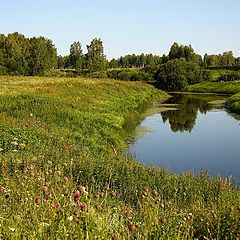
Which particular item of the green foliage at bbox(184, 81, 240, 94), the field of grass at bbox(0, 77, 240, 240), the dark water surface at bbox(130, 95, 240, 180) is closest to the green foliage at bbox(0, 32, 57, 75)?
the green foliage at bbox(184, 81, 240, 94)

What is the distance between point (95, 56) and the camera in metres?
111

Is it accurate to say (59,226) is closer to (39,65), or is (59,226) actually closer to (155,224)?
(155,224)

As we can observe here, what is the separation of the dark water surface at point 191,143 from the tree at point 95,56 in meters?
69.9

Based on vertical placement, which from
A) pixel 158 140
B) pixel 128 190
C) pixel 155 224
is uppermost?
pixel 155 224

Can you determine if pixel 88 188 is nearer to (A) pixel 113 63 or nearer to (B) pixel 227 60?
(B) pixel 227 60

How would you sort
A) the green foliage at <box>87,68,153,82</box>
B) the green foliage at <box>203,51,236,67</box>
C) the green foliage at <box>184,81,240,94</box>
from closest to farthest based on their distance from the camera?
the green foliage at <box>184,81,240,94</box> → the green foliage at <box>87,68,153,82</box> → the green foliage at <box>203,51,236,67</box>

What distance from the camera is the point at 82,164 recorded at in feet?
38.9

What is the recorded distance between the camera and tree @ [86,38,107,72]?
357 ft

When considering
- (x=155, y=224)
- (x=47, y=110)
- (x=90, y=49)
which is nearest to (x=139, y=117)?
(x=47, y=110)

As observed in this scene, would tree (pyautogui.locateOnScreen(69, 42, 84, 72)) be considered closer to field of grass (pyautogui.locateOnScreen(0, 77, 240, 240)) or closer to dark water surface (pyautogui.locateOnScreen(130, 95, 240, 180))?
dark water surface (pyautogui.locateOnScreen(130, 95, 240, 180))

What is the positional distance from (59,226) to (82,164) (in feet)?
24.2

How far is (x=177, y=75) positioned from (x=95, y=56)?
34.2m

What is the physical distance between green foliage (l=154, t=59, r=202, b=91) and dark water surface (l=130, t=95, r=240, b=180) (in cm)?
4335

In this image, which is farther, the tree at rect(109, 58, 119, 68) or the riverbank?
the tree at rect(109, 58, 119, 68)
